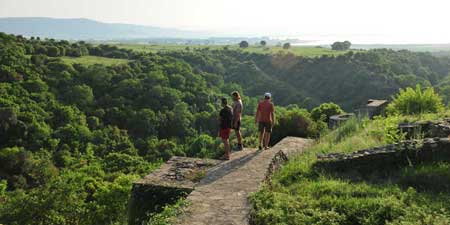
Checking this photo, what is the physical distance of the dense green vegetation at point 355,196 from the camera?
19.9 feet

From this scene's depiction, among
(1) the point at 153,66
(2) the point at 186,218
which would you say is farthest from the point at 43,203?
(1) the point at 153,66

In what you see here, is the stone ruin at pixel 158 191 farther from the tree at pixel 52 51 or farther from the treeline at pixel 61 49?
the tree at pixel 52 51

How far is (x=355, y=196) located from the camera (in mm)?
6867

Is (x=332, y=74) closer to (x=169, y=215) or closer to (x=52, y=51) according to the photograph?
(x=52, y=51)

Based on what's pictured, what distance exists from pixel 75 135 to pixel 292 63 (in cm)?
6073

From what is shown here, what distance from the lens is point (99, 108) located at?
57000 mm

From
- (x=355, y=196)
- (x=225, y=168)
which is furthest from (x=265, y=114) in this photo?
(x=355, y=196)

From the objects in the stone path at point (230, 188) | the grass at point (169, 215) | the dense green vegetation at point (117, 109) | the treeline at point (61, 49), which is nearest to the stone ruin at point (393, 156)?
the stone path at point (230, 188)

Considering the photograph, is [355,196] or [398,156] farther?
[398,156]

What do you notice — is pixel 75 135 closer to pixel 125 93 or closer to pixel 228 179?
pixel 125 93

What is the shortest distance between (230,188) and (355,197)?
93.3 inches

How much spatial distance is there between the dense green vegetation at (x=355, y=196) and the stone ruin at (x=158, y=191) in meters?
1.88

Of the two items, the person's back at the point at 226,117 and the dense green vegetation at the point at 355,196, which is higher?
the person's back at the point at 226,117

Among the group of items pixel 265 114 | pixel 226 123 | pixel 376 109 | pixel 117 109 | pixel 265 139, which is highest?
pixel 265 114
